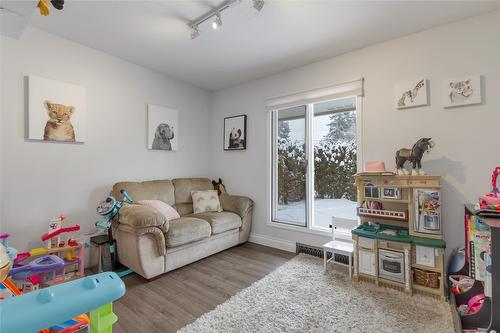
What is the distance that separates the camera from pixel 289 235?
3.37 metres

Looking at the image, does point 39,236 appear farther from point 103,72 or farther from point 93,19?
point 93,19

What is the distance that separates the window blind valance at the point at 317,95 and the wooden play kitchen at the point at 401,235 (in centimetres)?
109

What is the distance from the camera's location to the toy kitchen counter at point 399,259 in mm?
2090

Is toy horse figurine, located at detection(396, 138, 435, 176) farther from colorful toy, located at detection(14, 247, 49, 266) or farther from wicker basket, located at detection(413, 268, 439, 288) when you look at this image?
colorful toy, located at detection(14, 247, 49, 266)

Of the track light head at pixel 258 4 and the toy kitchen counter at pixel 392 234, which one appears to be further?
the toy kitchen counter at pixel 392 234

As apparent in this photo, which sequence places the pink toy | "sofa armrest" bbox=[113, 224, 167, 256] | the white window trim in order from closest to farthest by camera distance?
the pink toy, "sofa armrest" bbox=[113, 224, 167, 256], the white window trim

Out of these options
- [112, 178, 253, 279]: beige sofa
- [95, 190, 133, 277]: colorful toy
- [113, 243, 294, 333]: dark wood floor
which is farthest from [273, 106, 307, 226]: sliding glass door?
[95, 190, 133, 277]: colorful toy

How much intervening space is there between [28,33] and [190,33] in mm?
1610

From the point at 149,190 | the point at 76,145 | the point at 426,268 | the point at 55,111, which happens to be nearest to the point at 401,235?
the point at 426,268

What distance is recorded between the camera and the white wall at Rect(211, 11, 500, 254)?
2164 millimetres

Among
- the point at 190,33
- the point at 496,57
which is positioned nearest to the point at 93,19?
the point at 190,33

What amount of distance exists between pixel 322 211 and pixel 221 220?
4.54 feet

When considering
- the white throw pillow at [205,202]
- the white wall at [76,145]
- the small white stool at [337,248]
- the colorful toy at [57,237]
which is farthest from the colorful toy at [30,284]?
the small white stool at [337,248]

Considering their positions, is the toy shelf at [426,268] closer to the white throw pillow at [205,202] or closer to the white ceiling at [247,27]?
the white ceiling at [247,27]
